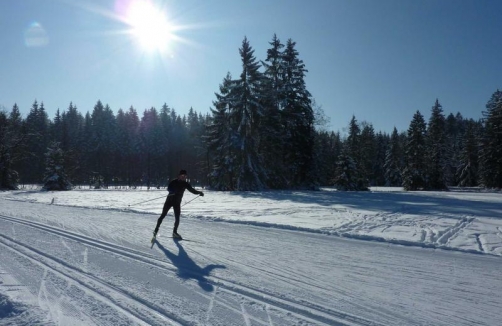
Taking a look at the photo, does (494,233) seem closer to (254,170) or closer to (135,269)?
(135,269)

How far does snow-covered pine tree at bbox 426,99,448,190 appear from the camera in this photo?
4347 cm

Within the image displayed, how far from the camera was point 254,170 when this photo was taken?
101 feet

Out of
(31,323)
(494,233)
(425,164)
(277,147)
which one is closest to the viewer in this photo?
(31,323)

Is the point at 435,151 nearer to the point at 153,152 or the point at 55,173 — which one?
the point at 55,173

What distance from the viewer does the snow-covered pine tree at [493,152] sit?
4040 centimetres

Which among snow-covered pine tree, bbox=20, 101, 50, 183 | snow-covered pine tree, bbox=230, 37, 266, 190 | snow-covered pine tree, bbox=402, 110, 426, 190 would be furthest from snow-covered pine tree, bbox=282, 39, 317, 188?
snow-covered pine tree, bbox=20, 101, 50, 183

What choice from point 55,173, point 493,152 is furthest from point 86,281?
point 493,152

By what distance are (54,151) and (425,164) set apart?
1924 inches

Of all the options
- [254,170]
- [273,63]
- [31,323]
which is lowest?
[31,323]

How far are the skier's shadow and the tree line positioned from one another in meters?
23.3

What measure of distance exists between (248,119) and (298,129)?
5602 mm

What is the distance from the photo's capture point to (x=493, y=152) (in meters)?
41.9

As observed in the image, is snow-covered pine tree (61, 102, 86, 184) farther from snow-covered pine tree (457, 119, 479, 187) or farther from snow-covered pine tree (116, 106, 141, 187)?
snow-covered pine tree (457, 119, 479, 187)

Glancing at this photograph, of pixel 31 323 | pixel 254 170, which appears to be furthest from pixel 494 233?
pixel 254 170
